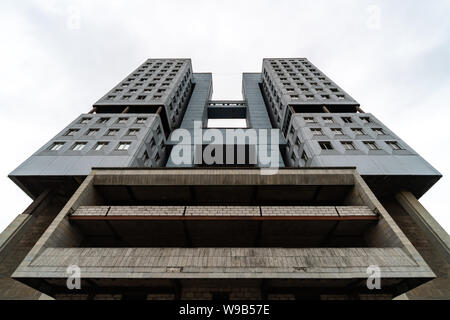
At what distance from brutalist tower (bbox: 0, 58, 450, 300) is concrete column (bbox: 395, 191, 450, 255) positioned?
96mm

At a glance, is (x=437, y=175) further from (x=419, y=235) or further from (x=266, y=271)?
(x=266, y=271)

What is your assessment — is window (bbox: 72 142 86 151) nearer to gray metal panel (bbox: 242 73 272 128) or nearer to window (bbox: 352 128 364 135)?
gray metal panel (bbox: 242 73 272 128)

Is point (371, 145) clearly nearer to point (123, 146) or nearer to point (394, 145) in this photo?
point (394, 145)

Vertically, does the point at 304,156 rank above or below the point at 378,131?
below

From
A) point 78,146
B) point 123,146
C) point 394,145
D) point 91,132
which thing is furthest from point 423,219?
point 91,132

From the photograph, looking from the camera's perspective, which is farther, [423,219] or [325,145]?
[325,145]

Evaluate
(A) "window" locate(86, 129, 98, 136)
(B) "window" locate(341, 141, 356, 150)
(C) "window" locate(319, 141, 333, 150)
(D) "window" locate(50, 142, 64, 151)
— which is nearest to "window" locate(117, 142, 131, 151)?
(A) "window" locate(86, 129, 98, 136)

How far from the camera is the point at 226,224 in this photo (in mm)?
12203

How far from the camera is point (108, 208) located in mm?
11953

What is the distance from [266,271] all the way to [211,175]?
708 centimetres

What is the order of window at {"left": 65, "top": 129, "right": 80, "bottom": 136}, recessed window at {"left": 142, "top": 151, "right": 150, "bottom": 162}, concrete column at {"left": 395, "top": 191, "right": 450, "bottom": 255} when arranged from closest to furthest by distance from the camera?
concrete column at {"left": 395, "top": 191, "right": 450, "bottom": 255} < window at {"left": 65, "top": 129, "right": 80, "bottom": 136} < recessed window at {"left": 142, "top": 151, "right": 150, "bottom": 162}

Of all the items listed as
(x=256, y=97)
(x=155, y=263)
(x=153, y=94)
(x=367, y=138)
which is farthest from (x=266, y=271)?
(x=256, y=97)

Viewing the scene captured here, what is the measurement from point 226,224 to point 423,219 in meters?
18.0

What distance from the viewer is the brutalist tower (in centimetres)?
938
